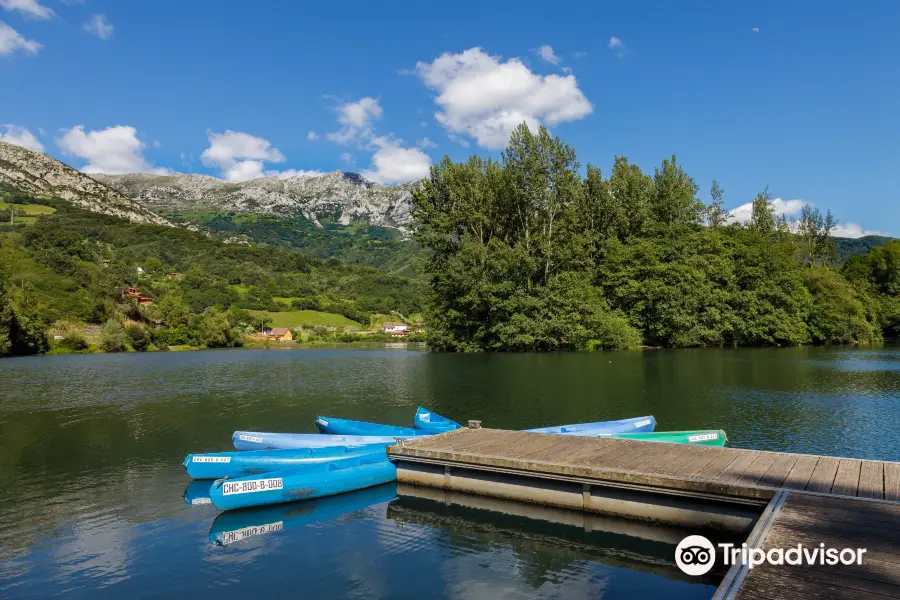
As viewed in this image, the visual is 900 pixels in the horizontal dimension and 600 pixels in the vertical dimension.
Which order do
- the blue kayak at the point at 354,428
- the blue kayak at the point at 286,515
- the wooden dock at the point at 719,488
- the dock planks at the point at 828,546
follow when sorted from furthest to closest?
the blue kayak at the point at 354,428
the blue kayak at the point at 286,515
the wooden dock at the point at 719,488
the dock planks at the point at 828,546

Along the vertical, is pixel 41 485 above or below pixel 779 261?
below

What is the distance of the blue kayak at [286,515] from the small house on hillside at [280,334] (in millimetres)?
106522

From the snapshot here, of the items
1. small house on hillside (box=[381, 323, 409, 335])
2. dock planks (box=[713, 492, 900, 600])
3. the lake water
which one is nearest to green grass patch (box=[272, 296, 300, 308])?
small house on hillside (box=[381, 323, 409, 335])

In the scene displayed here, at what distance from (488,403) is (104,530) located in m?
18.0

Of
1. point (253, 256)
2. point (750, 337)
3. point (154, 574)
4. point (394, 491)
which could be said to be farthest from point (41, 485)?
point (253, 256)

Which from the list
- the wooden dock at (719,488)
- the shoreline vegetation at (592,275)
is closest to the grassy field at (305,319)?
the shoreline vegetation at (592,275)

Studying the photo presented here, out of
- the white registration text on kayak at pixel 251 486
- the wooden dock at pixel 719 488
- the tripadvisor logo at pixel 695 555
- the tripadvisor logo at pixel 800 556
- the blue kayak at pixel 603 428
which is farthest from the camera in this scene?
the blue kayak at pixel 603 428

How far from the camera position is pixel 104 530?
11648mm

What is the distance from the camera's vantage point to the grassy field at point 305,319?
127 m

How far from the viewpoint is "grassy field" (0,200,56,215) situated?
159125 millimetres

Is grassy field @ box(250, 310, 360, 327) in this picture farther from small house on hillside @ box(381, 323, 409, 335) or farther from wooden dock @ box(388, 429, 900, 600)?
wooden dock @ box(388, 429, 900, 600)

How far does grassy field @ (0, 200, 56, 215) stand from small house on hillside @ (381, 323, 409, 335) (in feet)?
367

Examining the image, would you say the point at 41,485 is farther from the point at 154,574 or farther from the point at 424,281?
the point at 424,281

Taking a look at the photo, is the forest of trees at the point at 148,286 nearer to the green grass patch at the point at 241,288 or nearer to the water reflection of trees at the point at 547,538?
the green grass patch at the point at 241,288
